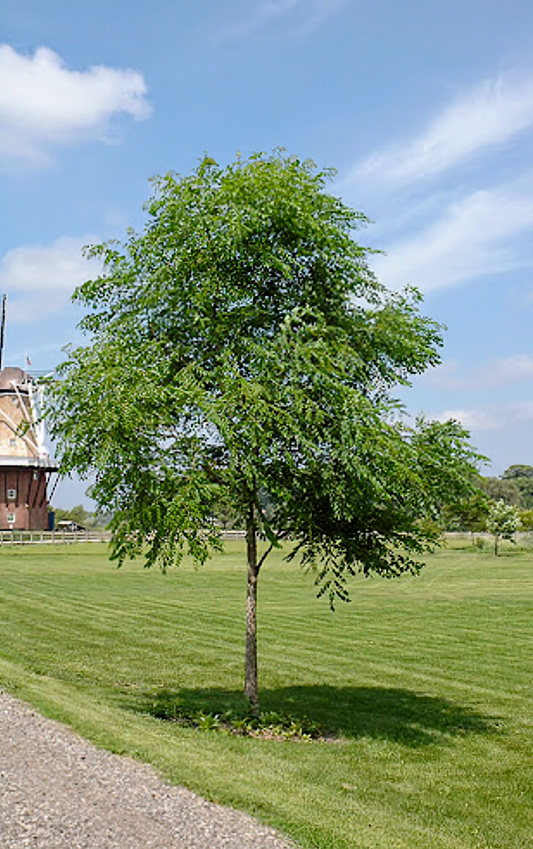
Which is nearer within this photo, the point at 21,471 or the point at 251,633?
the point at 251,633

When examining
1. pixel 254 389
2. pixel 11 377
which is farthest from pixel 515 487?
pixel 254 389

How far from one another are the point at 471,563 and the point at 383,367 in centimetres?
4641

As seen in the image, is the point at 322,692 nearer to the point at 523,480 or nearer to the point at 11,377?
the point at 11,377

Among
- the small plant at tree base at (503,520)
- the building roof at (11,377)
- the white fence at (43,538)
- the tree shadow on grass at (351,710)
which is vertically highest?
the building roof at (11,377)

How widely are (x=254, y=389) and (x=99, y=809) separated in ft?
19.8

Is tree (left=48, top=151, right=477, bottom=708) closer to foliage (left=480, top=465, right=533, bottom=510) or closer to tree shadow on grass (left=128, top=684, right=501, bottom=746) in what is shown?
tree shadow on grass (left=128, top=684, right=501, bottom=746)

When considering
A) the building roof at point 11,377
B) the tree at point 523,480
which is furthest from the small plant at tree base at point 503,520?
the tree at point 523,480

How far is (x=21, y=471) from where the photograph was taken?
72.3 metres

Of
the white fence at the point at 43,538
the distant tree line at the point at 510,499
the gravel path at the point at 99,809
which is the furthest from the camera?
the distant tree line at the point at 510,499

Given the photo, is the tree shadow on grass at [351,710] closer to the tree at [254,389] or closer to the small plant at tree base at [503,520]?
the tree at [254,389]

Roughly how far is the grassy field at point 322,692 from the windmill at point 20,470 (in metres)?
35.5

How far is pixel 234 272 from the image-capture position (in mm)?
13328

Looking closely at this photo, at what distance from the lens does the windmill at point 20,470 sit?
7144 cm

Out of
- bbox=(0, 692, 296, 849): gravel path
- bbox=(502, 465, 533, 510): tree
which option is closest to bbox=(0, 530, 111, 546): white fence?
bbox=(0, 692, 296, 849): gravel path
